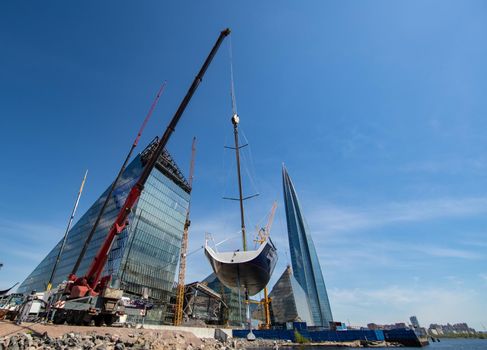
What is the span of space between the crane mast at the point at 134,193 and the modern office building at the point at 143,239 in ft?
102

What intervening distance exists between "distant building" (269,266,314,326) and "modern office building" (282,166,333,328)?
123 feet

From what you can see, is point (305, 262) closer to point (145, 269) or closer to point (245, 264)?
point (145, 269)

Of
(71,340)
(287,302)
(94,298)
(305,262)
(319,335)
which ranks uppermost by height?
(305,262)

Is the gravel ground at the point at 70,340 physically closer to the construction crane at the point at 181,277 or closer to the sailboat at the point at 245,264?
the sailboat at the point at 245,264

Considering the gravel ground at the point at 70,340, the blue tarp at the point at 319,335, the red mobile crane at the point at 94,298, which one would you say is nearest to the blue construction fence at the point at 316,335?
the blue tarp at the point at 319,335

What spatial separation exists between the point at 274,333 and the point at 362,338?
22.1 meters

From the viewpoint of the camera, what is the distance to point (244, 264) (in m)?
33.5

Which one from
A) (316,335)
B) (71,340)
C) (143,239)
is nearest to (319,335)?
(316,335)

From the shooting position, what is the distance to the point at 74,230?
96.7m

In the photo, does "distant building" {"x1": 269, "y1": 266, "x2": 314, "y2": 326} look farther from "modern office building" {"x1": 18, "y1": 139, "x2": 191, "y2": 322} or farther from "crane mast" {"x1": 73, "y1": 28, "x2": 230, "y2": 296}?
"crane mast" {"x1": 73, "y1": 28, "x2": 230, "y2": 296}

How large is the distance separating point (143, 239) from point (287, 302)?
67.5 meters

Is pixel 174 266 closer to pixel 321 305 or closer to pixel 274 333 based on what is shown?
pixel 274 333

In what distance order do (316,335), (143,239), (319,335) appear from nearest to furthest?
(316,335), (319,335), (143,239)

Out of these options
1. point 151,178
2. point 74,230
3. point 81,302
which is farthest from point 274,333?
point 74,230
